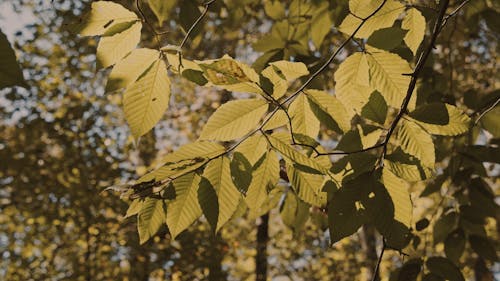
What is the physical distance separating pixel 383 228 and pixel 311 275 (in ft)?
31.7

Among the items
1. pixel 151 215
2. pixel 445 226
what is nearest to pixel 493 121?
pixel 445 226

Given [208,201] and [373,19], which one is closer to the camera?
[208,201]

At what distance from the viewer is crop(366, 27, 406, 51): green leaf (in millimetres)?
1081

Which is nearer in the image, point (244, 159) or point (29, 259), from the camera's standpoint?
point (244, 159)

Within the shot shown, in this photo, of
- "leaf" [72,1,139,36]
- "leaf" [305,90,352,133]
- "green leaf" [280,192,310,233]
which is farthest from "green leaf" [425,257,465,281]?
"leaf" [72,1,139,36]

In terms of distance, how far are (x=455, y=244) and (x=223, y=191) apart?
1276 mm

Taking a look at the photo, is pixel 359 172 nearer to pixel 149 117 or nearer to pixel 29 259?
pixel 149 117

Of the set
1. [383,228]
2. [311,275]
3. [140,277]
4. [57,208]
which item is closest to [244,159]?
[383,228]

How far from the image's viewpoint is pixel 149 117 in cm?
98

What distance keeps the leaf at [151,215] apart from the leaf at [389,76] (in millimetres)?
577

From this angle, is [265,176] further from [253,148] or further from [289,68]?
[289,68]

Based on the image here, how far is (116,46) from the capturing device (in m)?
1.05

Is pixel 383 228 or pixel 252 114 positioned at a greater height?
pixel 252 114

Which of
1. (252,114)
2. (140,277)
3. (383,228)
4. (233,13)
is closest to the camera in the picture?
(383,228)
